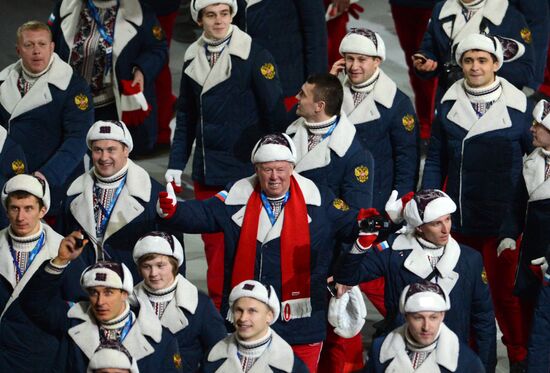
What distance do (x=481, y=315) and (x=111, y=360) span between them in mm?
2264

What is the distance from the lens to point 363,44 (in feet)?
38.2

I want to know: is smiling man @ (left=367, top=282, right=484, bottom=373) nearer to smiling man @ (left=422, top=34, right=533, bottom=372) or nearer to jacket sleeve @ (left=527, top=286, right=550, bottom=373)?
jacket sleeve @ (left=527, top=286, right=550, bottom=373)

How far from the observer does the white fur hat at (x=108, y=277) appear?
9.59 metres

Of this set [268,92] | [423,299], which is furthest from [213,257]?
[423,299]

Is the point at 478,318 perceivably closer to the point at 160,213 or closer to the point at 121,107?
the point at 160,213

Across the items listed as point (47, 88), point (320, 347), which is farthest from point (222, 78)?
point (320, 347)

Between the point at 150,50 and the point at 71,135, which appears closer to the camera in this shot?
the point at 71,135

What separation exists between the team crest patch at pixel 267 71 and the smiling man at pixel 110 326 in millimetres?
2437

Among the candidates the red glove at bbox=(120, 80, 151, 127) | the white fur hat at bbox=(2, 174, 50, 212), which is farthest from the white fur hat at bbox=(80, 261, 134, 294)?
the red glove at bbox=(120, 80, 151, 127)

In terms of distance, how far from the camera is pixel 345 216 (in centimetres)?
1054

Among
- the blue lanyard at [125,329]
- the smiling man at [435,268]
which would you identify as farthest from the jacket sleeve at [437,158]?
the blue lanyard at [125,329]

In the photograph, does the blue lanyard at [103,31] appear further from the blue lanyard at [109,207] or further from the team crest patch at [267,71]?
the blue lanyard at [109,207]

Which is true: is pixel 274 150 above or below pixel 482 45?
below

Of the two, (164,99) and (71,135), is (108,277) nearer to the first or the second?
(71,135)
